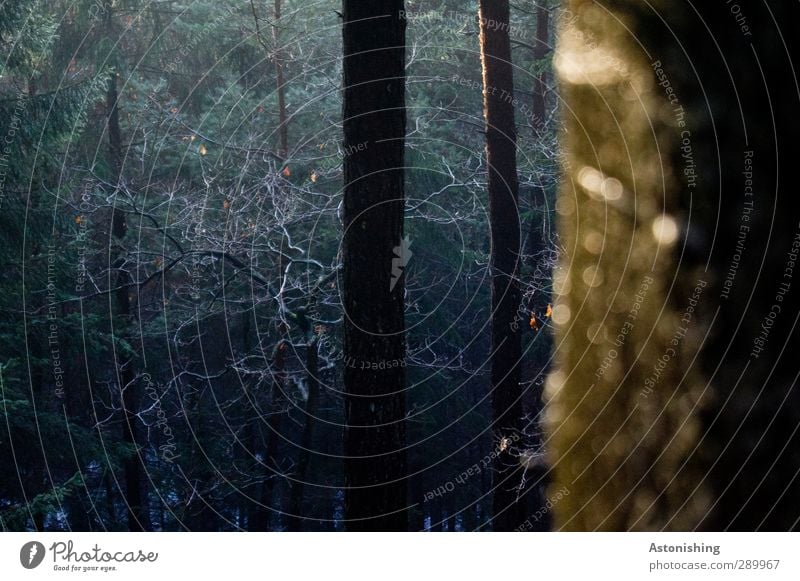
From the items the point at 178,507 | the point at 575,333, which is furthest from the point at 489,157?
the point at 178,507

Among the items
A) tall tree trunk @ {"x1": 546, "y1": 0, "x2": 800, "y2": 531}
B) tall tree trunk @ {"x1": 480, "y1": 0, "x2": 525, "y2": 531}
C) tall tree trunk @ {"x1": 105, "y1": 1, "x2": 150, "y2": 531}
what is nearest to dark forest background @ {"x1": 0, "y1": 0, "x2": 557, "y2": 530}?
tall tree trunk @ {"x1": 105, "y1": 1, "x2": 150, "y2": 531}

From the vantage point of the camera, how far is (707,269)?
98.9 inches

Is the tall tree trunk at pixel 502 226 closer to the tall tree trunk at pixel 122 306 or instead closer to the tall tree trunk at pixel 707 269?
the tall tree trunk at pixel 707 269

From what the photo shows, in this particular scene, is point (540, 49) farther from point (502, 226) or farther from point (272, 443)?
point (272, 443)

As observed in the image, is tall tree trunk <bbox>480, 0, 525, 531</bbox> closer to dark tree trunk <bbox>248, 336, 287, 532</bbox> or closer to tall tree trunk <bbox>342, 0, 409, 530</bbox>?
tall tree trunk <bbox>342, 0, 409, 530</bbox>

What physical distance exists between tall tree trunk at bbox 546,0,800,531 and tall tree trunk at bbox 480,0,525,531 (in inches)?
276

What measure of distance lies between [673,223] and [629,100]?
1.55ft

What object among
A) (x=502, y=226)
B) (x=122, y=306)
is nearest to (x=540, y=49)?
(x=502, y=226)

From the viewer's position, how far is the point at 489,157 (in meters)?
10.1

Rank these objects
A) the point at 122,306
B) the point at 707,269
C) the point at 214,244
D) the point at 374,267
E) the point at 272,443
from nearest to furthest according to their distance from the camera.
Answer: the point at 707,269 → the point at 374,267 → the point at 214,244 → the point at 272,443 → the point at 122,306

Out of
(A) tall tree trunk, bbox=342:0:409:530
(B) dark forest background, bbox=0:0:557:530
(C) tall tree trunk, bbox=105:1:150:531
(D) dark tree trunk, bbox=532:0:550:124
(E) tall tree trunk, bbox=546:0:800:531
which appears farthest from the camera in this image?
(C) tall tree trunk, bbox=105:1:150:531

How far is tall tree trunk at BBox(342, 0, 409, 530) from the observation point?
4.73 metres

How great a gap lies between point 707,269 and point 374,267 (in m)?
2.66

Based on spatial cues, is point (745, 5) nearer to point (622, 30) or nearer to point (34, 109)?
point (622, 30)
